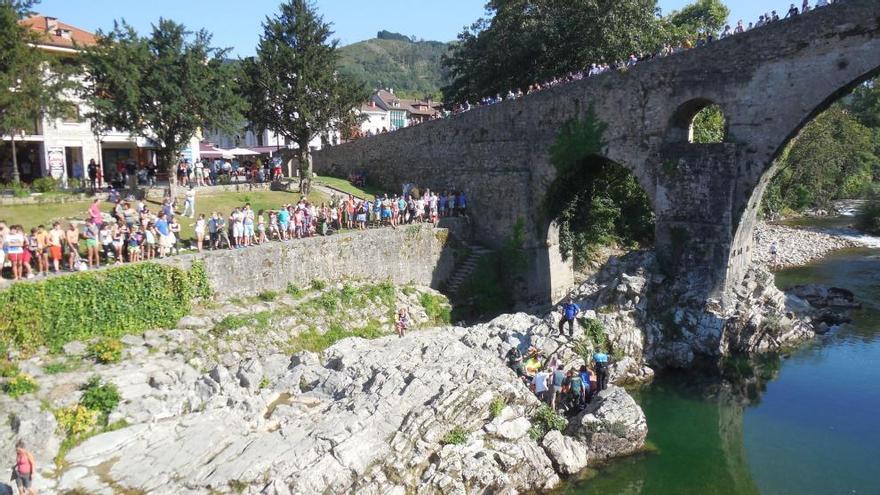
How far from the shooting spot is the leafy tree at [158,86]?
2120cm

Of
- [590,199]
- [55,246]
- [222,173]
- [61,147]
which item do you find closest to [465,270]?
[590,199]

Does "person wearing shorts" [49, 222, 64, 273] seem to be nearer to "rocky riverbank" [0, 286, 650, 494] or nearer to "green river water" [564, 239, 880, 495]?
"rocky riverbank" [0, 286, 650, 494]

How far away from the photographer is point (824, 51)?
1702cm

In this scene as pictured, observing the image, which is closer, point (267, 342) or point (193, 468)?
point (193, 468)

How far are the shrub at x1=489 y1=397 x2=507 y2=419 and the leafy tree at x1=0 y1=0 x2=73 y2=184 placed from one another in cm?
1612

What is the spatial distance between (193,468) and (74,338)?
20.9 ft

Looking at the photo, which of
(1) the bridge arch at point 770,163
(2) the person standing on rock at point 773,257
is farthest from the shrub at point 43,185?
(2) the person standing on rock at point 773,257

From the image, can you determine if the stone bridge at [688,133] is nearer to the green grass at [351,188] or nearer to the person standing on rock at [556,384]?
the green grass at [351,188]

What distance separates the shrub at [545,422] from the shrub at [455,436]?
1649 mm

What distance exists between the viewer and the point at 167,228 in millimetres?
18312

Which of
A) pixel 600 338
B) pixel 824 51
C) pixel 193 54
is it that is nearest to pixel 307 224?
pixel 193 54

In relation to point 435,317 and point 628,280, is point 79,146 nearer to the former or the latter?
point 435,317

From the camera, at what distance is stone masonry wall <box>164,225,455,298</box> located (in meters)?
19.1

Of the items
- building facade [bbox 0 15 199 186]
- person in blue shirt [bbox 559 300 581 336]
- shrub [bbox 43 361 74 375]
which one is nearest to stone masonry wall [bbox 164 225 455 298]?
shrub [bbox 43 361 74 375]
